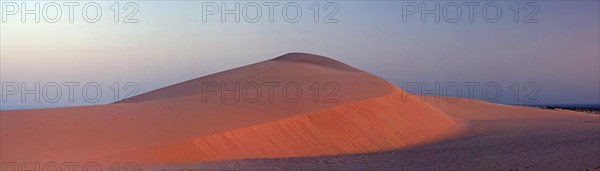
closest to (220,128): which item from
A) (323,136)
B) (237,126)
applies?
(237,126)

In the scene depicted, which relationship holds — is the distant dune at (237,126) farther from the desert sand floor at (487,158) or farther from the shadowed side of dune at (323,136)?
the desert sand floor at (487,158)

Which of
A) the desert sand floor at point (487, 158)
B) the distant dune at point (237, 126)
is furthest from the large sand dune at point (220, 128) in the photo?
the desert sand floor at point (487, 158)

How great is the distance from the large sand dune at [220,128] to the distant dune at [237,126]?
0.03 m

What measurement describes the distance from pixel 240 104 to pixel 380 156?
6.87 metres

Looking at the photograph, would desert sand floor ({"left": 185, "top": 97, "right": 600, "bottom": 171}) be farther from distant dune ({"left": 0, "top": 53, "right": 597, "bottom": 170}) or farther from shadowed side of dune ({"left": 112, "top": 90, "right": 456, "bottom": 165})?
distant dune ({"left": 0, "top": 53, "right": 597, "bottom": 170})

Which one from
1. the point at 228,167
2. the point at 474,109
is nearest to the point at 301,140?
the point at 228,167

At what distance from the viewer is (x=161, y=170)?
13.9 meters

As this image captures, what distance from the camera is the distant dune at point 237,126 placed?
1586 centimetres

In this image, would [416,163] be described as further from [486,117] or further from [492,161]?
[486,117]

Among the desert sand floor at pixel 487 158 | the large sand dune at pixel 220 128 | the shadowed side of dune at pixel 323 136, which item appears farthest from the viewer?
the shadowed side of dune at pixel 323 136

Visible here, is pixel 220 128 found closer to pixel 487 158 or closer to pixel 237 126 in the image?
pixel 237 126

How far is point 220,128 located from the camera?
1830 cm

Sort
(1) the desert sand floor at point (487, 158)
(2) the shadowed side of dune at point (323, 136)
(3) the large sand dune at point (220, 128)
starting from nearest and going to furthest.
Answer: (1) the desert sand floor at point (487, 158) → (3) the large sand dune at point (220, 128) → (2) the shadowed side of dune at point (323, 136)

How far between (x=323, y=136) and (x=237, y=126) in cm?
316
